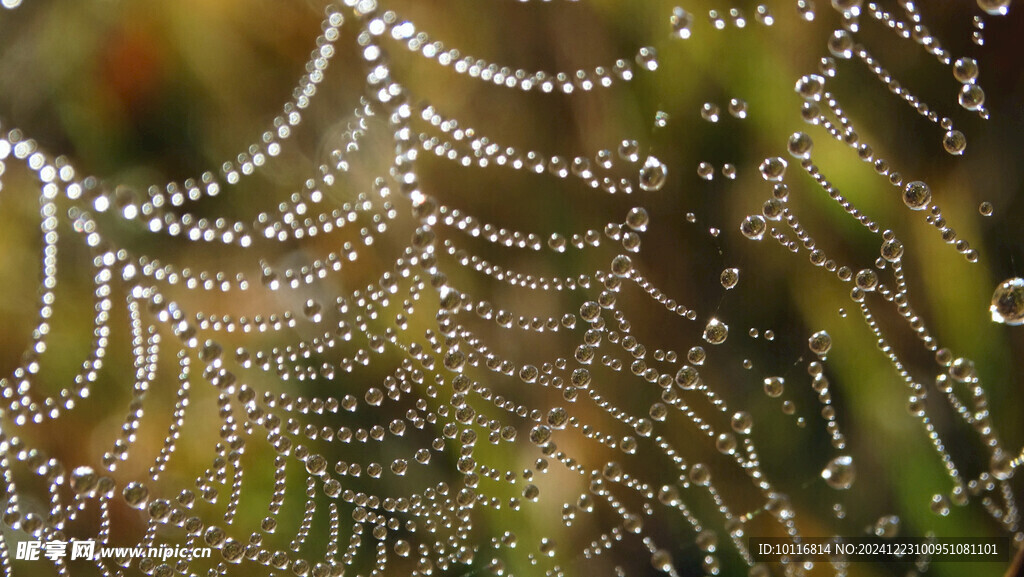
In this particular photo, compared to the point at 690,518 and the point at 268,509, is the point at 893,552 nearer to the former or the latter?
the point at 690,518

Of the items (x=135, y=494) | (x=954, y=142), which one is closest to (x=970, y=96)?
(x=954, y=142)

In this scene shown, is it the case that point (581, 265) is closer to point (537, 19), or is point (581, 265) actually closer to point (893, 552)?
point (537, 19)

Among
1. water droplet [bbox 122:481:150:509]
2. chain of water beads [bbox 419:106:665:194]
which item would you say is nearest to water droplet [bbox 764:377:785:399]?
chain of water beads [bbox 419:106:665:194]

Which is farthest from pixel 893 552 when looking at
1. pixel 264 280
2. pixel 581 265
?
pixel 264 280

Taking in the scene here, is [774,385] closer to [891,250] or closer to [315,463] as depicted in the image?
[891,250]

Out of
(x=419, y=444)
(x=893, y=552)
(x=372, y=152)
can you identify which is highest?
(x=372, y=152)

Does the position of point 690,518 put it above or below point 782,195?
below

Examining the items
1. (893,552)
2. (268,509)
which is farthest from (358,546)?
(893,552)
